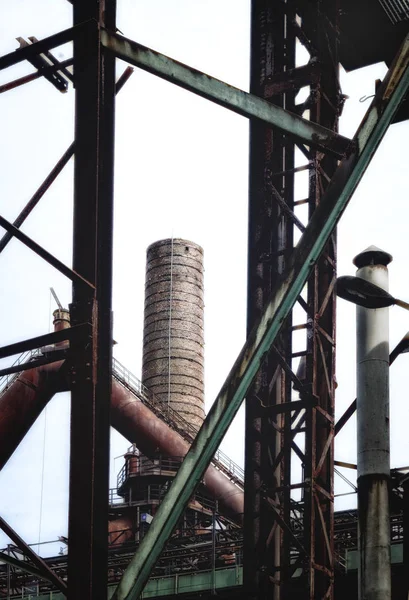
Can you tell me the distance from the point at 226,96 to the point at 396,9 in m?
3.26

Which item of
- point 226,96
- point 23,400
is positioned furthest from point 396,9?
point 23,400

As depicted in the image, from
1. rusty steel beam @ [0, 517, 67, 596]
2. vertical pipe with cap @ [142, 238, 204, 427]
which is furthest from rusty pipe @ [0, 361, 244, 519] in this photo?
rusty steel beam @ [0, 517, 67, 596]

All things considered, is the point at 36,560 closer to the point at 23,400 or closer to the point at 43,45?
the point at 43,45

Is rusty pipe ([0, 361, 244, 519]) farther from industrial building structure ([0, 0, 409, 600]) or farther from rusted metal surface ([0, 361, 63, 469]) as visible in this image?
industrial building structure ([0, 0, 409, 600])

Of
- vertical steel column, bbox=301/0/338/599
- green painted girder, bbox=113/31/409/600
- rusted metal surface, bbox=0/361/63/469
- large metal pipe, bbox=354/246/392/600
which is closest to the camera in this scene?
green painted girder, bbox=113/31/409/600

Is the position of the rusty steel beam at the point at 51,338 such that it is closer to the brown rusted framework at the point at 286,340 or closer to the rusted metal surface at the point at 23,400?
the brown rusted framework at the point at 286,340

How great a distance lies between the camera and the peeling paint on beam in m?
4.55

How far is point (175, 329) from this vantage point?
33.2 metres

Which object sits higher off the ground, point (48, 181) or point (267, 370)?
point (48, 181)

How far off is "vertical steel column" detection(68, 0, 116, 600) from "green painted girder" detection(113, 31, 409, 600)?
0.20 meters

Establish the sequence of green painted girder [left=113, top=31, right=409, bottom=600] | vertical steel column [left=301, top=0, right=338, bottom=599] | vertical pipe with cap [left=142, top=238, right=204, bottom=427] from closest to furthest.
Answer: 1. green painted girder [left=113, top=31, right=409, bottom=600]
2. vertical steel column [left=301, top=0, right=338, bottom=599]
3. vertical pipe with cap [left=142, top=238, right=204, bottom=427]

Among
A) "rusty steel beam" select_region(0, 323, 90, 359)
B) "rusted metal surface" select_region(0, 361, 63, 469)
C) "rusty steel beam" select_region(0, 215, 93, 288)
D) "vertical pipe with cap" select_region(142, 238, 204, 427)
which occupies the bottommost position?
"rusty steel beam" select_region(0, 323, 90, 359)

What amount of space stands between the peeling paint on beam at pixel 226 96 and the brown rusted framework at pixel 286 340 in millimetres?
1930

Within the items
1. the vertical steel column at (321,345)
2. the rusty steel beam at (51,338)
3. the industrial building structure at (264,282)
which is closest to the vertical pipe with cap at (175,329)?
the industrial building structure at (264,282)
